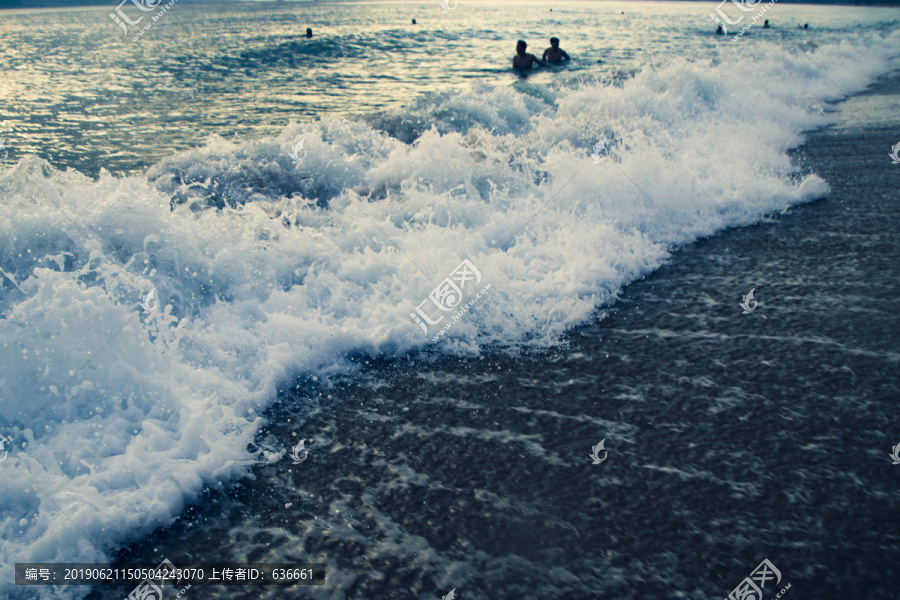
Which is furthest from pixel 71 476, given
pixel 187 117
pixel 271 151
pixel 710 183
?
pixel 187 117

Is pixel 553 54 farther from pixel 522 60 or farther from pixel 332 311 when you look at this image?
pixel 332 311

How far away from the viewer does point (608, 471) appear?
3.59m

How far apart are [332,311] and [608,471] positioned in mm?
3061

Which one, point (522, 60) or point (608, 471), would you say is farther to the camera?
point (522, 60)

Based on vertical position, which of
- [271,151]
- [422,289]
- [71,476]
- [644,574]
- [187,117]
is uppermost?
[187,117]

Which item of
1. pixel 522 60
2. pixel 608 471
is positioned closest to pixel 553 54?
pixel 522 60

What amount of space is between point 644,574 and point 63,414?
4170 mm

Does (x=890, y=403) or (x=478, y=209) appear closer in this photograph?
(x=890, y=403)

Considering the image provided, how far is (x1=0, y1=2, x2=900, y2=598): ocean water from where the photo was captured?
3213mm

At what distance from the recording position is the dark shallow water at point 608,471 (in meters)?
2.95

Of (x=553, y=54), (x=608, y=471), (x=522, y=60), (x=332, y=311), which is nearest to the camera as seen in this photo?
(x=608, y=471)

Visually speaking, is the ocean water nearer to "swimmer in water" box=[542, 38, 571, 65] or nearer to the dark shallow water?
the dark shallow water

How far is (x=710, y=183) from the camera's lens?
8742 mm

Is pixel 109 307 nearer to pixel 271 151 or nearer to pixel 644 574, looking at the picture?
pixel 644 574
